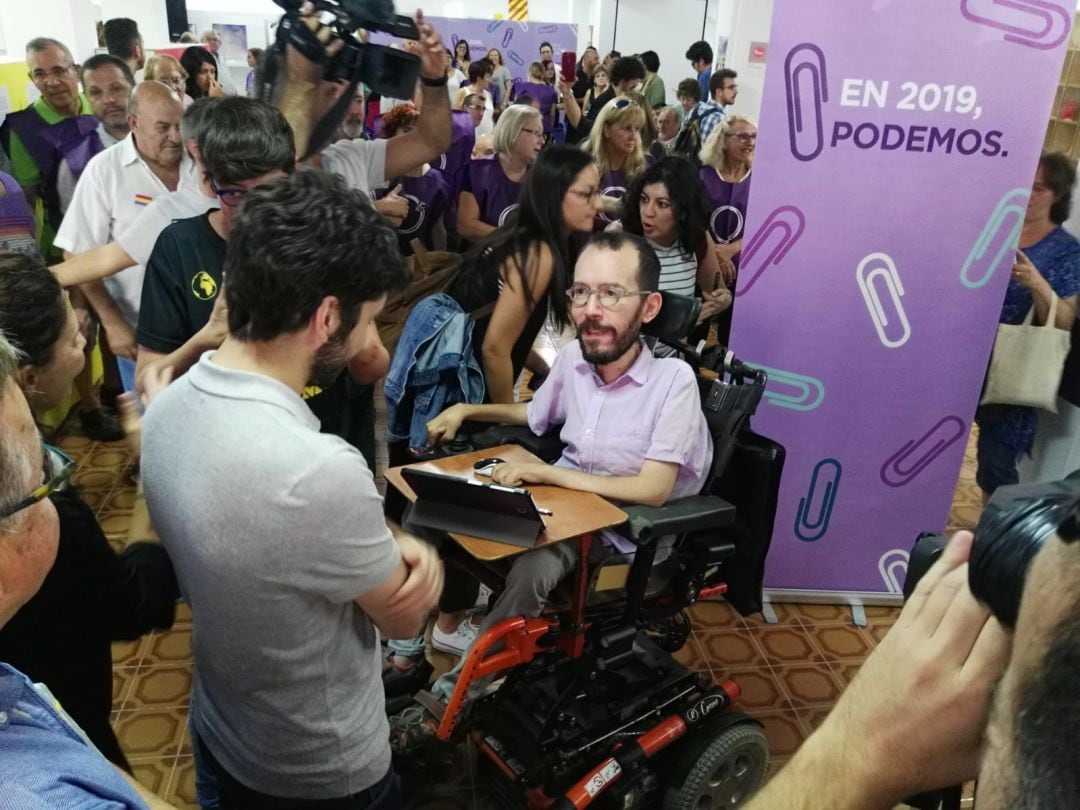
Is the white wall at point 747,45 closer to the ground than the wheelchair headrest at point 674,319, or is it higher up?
higher up

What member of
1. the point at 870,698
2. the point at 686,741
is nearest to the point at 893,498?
the point at 686,741

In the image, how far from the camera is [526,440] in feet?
8.60

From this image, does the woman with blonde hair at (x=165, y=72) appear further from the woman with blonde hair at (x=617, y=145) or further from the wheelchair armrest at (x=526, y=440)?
the wheelchair armrest at (x=526, y=440)

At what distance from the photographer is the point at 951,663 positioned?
0.68m

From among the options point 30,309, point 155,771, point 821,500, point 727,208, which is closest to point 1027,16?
point 821,500

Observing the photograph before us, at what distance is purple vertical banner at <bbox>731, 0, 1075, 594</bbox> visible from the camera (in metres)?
2.54

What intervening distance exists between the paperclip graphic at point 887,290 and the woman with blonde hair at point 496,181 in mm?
2124

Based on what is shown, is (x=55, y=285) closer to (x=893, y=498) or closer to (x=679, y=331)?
(x=679, y=331)

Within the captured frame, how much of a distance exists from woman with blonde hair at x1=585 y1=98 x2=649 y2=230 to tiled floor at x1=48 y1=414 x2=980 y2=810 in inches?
98.4

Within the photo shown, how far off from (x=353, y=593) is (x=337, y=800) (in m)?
0.44

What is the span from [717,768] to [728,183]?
305 centimetres

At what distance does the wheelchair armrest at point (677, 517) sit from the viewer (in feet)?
6.39

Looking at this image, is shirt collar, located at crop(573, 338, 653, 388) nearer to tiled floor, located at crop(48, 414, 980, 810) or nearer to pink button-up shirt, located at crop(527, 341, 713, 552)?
pink button-up shirt, located at crop(527, 341, 713, 552)

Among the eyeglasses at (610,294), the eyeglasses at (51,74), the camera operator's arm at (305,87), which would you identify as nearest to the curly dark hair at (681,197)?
the eyeglasses at (610,294)
